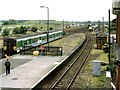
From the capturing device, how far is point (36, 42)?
155 feet

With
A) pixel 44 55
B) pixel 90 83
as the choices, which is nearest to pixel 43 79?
pixel 90 83

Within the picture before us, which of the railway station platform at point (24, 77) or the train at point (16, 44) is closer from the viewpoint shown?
the railway station platform at point (24, 77)

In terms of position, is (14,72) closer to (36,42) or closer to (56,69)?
(56,69)

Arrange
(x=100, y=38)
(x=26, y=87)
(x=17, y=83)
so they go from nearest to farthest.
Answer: (x=26, y=87)
(x=17, y=83)
(x=100, y=38)

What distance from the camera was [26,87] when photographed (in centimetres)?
1794

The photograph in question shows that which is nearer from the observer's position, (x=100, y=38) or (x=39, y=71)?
(x=39, y=71)

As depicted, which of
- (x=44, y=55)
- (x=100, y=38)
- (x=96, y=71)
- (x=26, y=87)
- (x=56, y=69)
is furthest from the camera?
(x=100, y=38)

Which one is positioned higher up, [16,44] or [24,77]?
[16,44]

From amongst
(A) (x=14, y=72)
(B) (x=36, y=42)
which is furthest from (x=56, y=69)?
(B) (x=36, y=42)

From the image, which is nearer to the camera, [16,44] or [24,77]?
[24,77]

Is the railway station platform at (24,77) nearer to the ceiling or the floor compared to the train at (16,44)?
nearer to the floor

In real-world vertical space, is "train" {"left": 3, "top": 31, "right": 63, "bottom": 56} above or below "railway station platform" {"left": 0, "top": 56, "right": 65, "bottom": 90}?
above

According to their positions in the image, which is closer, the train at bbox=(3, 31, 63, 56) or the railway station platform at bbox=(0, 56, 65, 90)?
the railway station platform at bbox=(0, 56, 65, 90)

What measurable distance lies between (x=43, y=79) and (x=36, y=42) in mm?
27340
